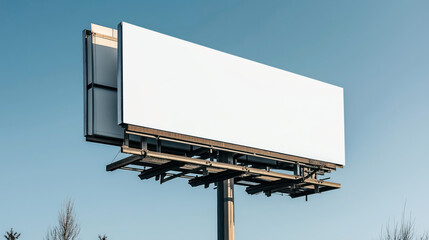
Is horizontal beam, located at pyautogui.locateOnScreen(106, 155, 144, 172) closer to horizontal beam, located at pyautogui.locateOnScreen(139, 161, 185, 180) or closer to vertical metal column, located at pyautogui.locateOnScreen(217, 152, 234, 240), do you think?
horizontal beam, located at pyautogui.locateOnScreen(139, 161, 185, 180)

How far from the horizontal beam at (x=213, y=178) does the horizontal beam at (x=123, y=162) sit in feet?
8.21

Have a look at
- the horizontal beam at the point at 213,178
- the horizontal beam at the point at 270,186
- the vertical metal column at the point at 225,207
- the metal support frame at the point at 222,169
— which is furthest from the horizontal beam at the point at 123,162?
the horizontal beam at the point at 270,186

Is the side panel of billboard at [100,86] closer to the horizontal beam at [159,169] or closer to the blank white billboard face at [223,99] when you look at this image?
the blank white billboard face at [223,99]

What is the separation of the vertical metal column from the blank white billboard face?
3.84 ft

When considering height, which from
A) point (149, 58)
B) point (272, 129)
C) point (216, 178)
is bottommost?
point (216, 178)

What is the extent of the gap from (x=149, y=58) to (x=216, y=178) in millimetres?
3637

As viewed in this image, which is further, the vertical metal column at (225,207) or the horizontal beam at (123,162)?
the vertical metal column at (225,207)

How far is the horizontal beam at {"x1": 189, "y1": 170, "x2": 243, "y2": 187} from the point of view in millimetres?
18234

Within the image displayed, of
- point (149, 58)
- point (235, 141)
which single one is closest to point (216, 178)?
point (235, 141)

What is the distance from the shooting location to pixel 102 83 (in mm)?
17141

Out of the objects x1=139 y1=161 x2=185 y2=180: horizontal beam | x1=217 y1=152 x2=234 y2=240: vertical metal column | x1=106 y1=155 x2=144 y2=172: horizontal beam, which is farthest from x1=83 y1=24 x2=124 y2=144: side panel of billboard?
x1=217 y1=152 x2=234 y2=240: vertical metal column

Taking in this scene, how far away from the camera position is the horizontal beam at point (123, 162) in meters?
16.5

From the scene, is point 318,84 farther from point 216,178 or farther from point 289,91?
point 216,178

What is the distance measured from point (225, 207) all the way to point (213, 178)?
0.99 m
